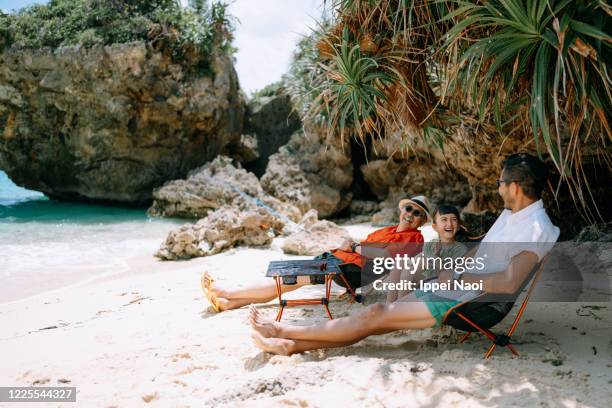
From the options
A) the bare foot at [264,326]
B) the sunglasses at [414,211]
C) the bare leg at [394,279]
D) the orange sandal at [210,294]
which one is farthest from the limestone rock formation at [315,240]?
the bare foot at [264,326]

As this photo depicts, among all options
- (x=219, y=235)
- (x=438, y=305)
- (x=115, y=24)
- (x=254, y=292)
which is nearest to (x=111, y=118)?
(x=115, y=24)

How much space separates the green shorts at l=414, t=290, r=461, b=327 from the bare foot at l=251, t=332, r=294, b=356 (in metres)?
0.87

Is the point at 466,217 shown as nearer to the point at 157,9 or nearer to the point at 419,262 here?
the point at 419,262

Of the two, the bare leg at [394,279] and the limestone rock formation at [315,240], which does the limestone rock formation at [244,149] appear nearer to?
the limestone rock formation at [315,240]

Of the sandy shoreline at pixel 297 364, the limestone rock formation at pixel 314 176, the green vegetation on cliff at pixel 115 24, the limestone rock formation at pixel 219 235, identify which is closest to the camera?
the sandy shoreline at pixel 297 364

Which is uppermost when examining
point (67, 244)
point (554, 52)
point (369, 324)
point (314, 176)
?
point (554, 52)

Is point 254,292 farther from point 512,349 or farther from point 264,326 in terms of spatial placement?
point 512,349

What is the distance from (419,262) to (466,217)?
3815 mm

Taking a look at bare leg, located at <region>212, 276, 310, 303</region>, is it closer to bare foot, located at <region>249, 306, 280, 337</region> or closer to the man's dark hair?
bare foot, located at <region>249, 306, 280, 337</region>

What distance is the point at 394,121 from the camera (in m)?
4.28

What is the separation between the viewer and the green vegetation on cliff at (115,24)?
13.9 meters

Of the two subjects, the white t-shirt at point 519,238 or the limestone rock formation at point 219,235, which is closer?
the white t-shirt at point 519,238

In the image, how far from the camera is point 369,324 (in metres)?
2.61

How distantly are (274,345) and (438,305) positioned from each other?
3.37 feet
